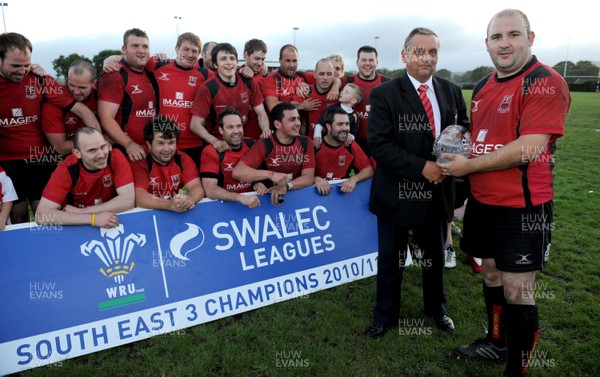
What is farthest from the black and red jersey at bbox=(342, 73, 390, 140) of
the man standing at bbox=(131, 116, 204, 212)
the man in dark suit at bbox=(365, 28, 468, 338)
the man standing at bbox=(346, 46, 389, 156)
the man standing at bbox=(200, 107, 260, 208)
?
the man standing at bbox=(131, 116, 204, 212)

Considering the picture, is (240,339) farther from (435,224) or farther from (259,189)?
(435,224)

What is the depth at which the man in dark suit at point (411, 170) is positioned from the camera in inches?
140

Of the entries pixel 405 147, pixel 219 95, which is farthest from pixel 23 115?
pixel 405 147

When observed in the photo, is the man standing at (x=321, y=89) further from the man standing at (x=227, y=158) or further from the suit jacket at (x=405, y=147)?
the suit jacket at (x=405, y=147)

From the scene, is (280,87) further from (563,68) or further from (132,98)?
(563,68)

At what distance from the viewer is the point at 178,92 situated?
5590 mm

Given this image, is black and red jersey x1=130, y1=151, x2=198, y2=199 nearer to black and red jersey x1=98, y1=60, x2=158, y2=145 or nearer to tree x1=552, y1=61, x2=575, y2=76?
black and red jersey x1=98, y1=60, x2=158, y2=145

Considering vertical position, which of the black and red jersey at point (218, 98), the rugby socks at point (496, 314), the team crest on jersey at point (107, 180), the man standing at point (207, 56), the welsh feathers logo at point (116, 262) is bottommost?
the rugby socks at point (496, 314)

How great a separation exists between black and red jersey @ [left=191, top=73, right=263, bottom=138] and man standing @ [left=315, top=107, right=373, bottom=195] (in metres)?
1.21

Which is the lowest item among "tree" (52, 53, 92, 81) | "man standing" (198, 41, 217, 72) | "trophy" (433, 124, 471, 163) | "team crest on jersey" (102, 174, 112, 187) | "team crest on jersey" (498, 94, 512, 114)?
"team crest on jersey" (102, 174, 112, 187)

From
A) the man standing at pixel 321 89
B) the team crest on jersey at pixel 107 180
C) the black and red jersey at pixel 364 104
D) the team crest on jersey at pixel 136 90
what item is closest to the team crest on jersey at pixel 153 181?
the team crest on jersey at pixel 107 180

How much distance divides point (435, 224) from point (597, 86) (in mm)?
63679

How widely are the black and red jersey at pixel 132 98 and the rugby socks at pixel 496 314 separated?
451cm

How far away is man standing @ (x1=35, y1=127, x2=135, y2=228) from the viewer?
12.8 ft
